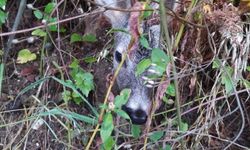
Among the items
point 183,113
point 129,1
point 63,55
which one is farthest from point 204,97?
point 63,55

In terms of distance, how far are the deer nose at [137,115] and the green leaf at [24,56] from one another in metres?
0.72

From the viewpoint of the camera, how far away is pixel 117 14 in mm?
2879

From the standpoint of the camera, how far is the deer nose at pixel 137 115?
2533 millimetres

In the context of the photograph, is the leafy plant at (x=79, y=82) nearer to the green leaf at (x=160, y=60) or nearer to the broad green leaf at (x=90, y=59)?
the broad green leaf at (x=90, y=59)

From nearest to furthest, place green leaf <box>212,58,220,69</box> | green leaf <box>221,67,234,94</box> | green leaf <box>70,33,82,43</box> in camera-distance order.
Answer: green leaf <box>221,67,234,94</box> < green leaf <box>212,58,220,69</box> < green leaf <box>70,33,82,43</box>

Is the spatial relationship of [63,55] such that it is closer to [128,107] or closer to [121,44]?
[121,44]

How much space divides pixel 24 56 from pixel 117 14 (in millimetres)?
583

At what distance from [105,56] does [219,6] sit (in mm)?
697

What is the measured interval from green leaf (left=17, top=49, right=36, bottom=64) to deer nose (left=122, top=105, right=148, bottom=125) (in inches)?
28.3

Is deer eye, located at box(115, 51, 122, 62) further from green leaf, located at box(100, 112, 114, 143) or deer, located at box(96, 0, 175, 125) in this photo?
green leaf, located at box(100, 112, 114, 143)

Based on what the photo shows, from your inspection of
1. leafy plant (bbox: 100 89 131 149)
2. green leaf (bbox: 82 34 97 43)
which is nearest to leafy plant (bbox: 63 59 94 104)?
green leaf (bbox: 82 34 97 43)

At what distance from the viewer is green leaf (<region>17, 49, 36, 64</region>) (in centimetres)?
298

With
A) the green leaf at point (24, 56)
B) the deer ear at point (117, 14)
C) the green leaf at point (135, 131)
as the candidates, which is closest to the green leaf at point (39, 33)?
the green leaf at point (24, 56)

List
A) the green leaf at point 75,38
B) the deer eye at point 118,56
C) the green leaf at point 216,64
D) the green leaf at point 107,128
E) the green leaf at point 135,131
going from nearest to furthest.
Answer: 1. the green leaf at point 107,128
2. the green leaf at point 135,131
3. the green leaf at point 216,64
4. the deer eye at point 118,56
5. the green leaf at point 75,38
